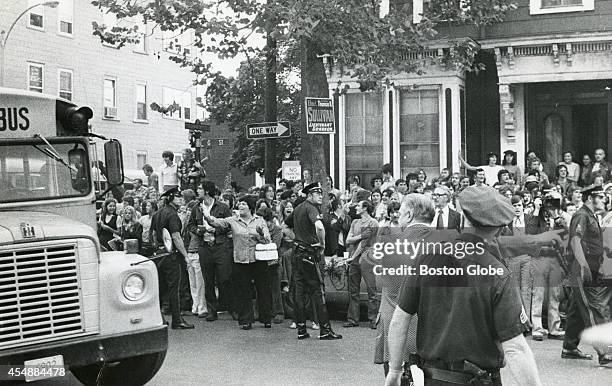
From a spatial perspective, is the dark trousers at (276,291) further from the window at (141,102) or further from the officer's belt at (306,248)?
the window at (141,102)

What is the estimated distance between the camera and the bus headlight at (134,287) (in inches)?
261

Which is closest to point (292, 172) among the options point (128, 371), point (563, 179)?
point (563, 179)

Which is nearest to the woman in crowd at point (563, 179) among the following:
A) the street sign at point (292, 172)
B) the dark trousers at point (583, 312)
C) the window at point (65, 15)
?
the street sign at point (292, 172)

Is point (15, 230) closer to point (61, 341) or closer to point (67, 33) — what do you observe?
point (61, 341)

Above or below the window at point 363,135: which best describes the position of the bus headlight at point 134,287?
below

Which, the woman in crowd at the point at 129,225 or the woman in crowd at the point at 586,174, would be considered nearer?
the woman in crowd at the point at 129,225

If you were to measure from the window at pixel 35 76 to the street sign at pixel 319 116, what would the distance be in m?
17.1

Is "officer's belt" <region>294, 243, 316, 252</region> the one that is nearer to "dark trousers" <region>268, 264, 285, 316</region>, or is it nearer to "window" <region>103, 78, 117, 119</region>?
"dark trousers" <region>268, 264, 285, 316</region>

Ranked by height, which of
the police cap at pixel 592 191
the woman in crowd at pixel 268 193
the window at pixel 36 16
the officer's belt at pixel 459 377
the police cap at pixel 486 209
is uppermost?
the window at pixel 36 16

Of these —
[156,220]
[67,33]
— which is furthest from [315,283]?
[67,33]

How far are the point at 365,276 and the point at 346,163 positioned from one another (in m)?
8.40

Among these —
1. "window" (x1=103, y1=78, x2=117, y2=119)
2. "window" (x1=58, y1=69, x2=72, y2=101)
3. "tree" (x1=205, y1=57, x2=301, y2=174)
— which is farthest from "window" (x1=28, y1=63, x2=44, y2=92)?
"tree" (x1=205, y1=57, x2=301, y2=174)

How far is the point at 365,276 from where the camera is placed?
10805 millimetres

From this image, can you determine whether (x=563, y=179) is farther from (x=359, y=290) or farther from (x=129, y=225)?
(x=129, y=225)
